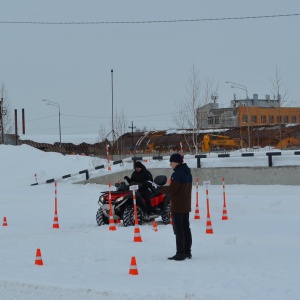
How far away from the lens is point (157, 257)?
10727mm

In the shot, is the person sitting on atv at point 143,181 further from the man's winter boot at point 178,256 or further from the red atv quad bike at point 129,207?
the man's winter boot at point 178,256

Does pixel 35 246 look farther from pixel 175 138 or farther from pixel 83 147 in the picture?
pixel 83 147

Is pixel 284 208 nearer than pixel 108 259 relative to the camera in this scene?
No

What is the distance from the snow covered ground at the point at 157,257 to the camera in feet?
25.9

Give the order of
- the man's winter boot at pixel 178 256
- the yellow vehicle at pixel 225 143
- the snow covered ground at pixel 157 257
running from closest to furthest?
the snow covered ground at pixel 157 257 → the man's winter boot at pixel 178 256 → the yellow vehicle at pixel 225 143

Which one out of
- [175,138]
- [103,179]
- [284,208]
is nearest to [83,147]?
[175,138]

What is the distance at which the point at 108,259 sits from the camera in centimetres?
1062

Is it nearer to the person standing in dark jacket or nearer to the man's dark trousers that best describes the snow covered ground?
the man's dark trousers

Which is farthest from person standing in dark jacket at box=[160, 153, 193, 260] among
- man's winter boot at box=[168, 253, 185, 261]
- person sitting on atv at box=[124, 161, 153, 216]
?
person sitting on atv at box=[124, 161, 153, 216]

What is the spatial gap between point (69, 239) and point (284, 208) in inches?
340

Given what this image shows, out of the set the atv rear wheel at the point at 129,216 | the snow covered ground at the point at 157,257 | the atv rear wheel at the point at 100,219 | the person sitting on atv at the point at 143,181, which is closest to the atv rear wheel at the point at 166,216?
the snow covered ground at the point at 157,257

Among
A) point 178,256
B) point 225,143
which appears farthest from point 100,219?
point 225,143

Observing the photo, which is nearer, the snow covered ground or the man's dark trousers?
the snow covered ground

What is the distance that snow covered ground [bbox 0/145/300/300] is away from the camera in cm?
790
